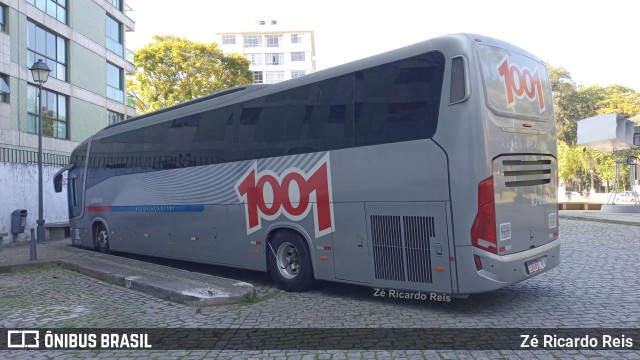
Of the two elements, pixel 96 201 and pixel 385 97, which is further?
pixel 96 201

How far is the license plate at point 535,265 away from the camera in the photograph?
6.79 m

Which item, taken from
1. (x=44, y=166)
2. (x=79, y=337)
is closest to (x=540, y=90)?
(x=79, y=337)

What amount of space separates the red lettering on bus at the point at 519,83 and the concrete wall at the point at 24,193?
53.5 feet

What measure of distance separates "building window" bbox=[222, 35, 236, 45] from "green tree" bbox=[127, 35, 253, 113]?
55.6 meters

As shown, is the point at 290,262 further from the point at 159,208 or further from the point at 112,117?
the point at 112,117

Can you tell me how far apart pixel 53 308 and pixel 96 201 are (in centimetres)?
735

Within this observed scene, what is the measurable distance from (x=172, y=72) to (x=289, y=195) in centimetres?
3102

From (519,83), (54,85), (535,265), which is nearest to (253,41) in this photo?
(54,85)

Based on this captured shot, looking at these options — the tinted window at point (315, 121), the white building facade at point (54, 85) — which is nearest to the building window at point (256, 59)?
the white building facade at point (54, 85)

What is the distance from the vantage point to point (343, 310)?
7121 millimetres

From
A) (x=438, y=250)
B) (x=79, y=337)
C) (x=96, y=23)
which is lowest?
(x=79, y=337)

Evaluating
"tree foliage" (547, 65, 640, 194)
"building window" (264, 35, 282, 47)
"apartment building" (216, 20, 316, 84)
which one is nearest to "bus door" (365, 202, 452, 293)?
"tree foliage" (547, 65, 640, 194)

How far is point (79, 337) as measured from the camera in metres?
5.94

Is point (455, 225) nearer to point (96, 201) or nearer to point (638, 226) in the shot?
point (96, 201)
